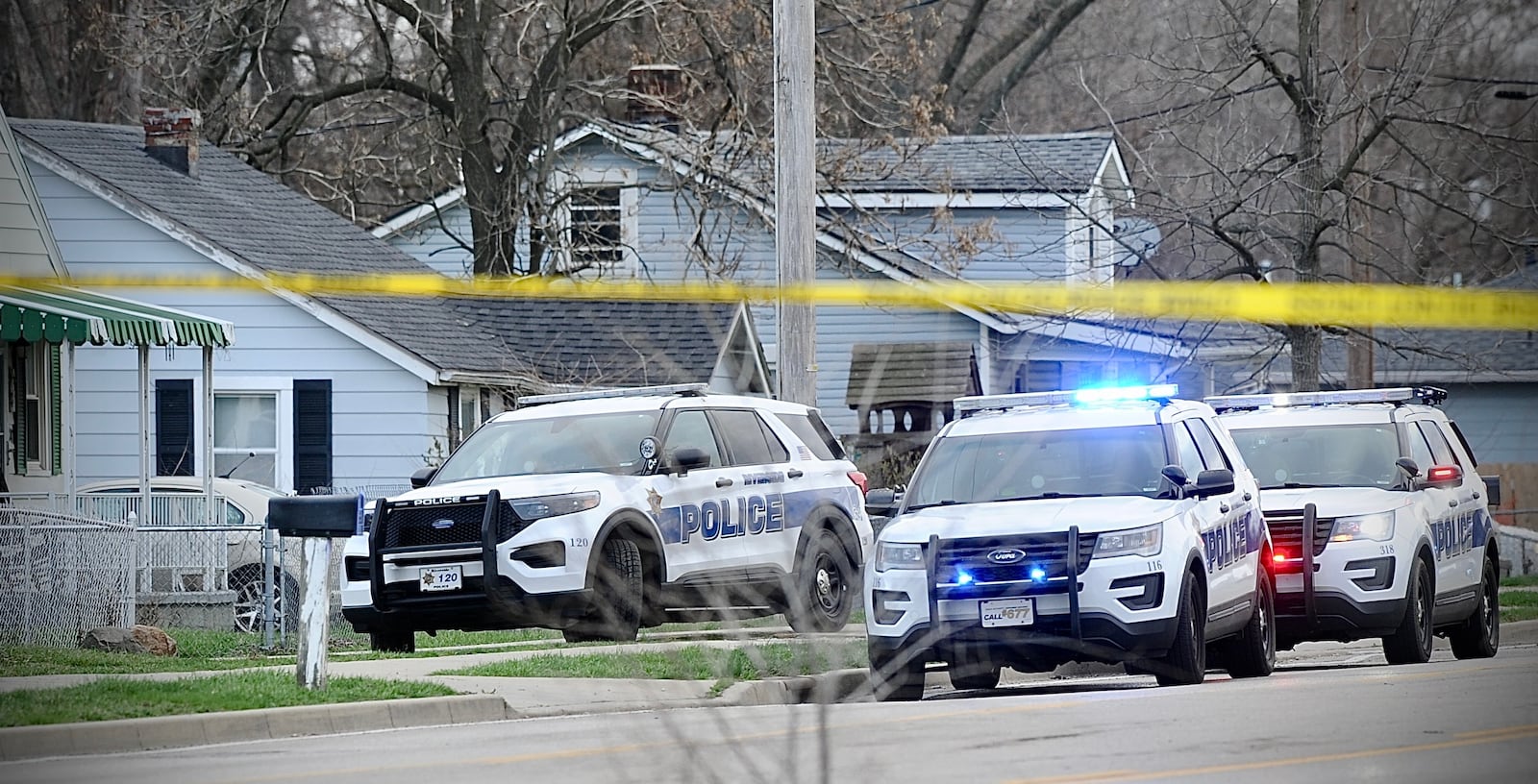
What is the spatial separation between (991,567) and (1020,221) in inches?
924

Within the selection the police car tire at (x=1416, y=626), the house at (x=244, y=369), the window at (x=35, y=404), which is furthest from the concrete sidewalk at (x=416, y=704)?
the house at (x=244, y=369)

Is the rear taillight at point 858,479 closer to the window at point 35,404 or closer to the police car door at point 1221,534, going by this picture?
the police car door at point 1221,534

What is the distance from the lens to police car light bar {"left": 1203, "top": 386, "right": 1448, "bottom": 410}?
50.1ft

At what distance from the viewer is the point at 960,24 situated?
1802 inches

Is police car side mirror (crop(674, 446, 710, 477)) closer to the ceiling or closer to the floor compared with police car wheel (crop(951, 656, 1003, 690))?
closer to the ceiling

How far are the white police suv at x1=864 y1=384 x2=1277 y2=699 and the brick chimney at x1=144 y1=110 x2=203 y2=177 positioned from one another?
17590 mm

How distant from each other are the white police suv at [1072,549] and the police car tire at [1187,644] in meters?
0.01

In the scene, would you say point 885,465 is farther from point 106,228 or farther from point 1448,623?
point 106,228

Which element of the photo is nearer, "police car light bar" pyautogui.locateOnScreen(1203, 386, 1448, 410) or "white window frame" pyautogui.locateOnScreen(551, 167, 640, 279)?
"police car light bar" pyautogui.locateOnScreen(1203, 386, 1448, 410)

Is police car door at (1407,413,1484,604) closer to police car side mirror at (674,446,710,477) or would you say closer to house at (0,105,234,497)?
police car side mirror at (674,446,710,477)

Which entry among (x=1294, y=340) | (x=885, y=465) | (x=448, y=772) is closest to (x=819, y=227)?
(x=1294, y=340)

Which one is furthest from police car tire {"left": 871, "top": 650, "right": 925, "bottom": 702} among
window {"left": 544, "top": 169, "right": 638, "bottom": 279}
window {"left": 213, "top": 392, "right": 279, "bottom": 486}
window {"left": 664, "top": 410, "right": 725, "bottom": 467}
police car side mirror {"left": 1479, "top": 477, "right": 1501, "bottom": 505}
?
window {"left": 544, "top": 169, "right": 638, "bottom": 279}

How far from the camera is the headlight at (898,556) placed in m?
12.1

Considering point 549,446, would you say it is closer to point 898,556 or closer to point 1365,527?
point 898,556
